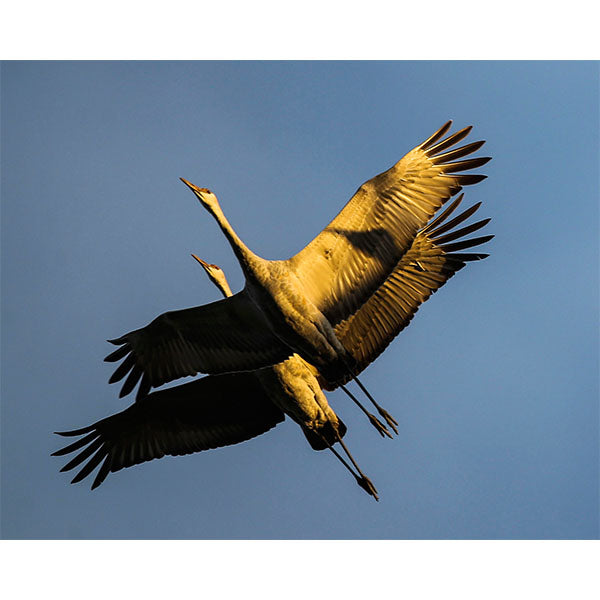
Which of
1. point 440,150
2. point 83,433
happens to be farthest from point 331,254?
point 83,433

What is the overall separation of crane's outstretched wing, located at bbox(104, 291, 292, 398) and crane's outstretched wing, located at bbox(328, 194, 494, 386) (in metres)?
1.94

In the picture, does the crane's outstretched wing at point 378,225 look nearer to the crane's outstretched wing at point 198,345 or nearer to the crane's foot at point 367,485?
the crane's outstretched wing at point 198,345

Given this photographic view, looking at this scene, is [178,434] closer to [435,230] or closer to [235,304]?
[235,304]

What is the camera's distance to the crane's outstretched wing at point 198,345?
11.5 metres

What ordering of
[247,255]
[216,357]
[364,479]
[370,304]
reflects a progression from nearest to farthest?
[247,255] < [216,357] < [364,479] < [370,304]

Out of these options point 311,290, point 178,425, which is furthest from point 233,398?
point 311,290

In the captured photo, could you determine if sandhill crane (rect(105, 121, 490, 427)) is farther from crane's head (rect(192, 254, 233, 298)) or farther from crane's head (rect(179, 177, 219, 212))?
crane's head (rect(192, 254, 233, 298))

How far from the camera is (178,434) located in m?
14.1

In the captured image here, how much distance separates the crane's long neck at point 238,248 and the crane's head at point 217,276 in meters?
3.19

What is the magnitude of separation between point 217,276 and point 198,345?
278 centimetres

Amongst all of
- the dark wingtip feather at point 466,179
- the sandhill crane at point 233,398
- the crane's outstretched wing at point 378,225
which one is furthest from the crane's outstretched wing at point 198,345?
the dark wingtip feather at point 466,179

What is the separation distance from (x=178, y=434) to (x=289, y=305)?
3832 mm

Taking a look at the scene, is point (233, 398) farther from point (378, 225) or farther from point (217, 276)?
point (378, 225)

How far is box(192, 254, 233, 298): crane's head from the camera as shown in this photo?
47.1 feet
